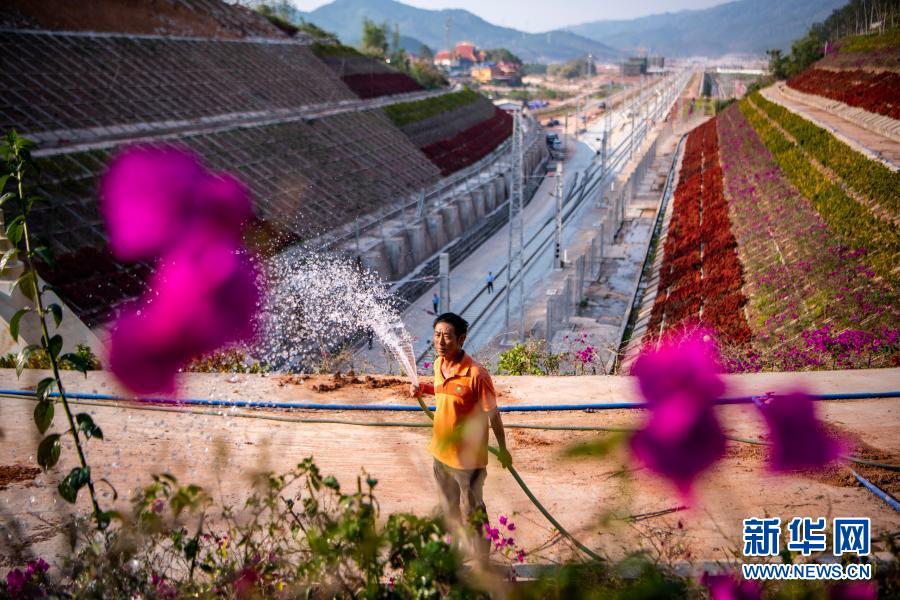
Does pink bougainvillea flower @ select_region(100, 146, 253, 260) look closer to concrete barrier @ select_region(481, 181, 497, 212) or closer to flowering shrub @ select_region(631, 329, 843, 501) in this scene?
flowering shrub @ select_region(631, 329, 843, 501)

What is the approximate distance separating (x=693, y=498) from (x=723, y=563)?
2.94 ft

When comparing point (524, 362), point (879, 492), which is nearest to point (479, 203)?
point (524, 362)

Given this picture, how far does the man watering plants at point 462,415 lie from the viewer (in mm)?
4230

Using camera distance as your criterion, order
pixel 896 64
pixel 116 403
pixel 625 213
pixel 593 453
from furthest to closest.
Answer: pixel 625 213, pixel 896 64, pixel 116 403, pixel 593 453

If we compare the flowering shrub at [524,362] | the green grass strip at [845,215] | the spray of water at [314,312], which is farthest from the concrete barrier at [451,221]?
the flowering shrub at [524,362]

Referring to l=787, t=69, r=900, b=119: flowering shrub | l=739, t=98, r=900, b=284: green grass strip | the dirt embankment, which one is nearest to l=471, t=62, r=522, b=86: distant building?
the dirt embankment

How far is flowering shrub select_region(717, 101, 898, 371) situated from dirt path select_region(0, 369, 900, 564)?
1.53 metres

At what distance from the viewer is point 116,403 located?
708 cm

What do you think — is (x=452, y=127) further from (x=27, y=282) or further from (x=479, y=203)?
(x=27, y=282)

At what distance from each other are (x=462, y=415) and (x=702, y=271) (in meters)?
14.7

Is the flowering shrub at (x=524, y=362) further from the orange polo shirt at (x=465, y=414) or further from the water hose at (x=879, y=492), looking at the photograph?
the orange polo shirt at (x=465, y=414)

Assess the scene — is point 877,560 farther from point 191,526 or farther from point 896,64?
point 896,64

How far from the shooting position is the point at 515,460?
592cm

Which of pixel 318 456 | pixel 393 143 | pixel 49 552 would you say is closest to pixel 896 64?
pixel 393 143
